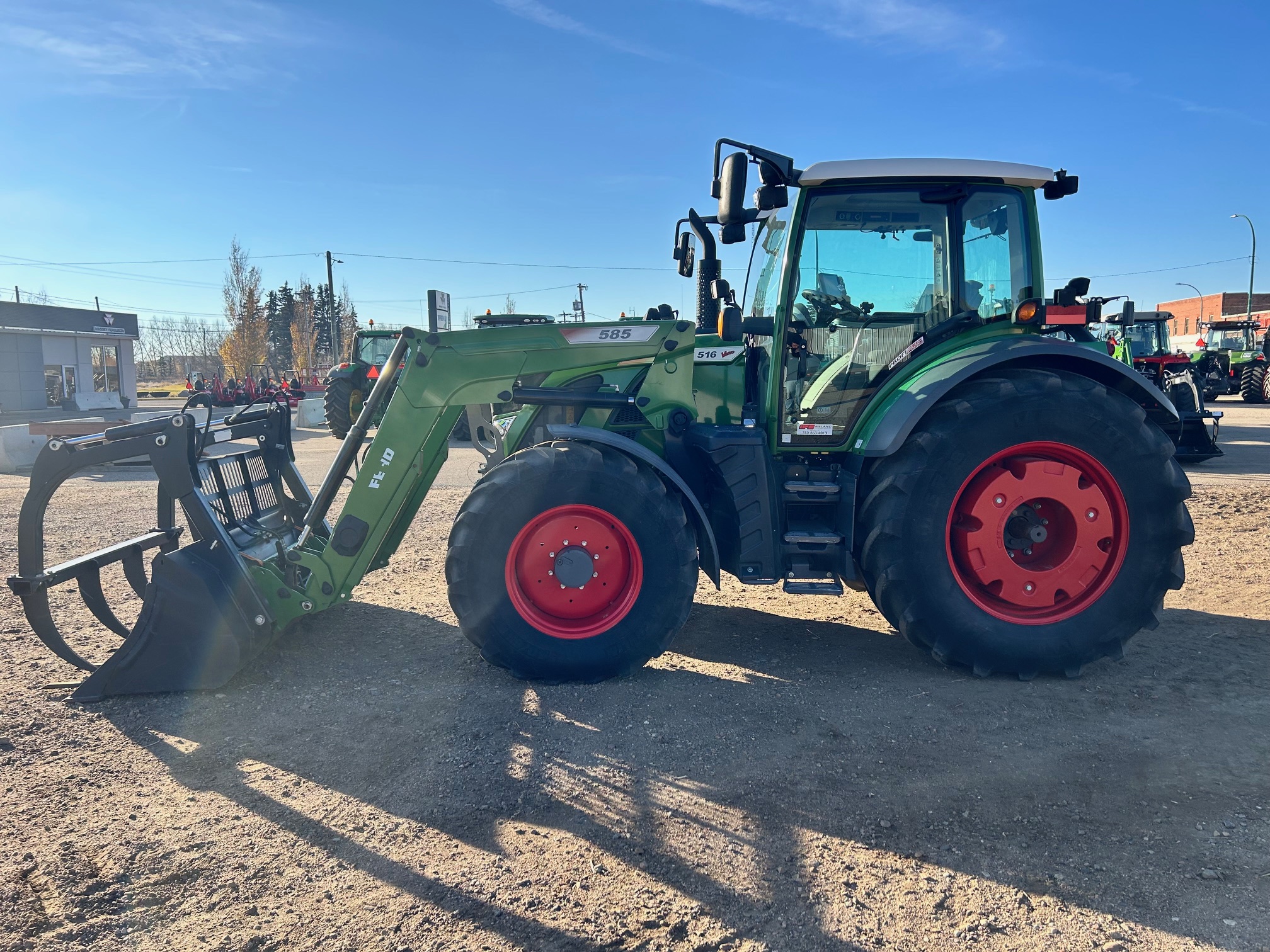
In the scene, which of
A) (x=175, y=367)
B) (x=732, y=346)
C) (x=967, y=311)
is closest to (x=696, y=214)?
(x=732, y=346)

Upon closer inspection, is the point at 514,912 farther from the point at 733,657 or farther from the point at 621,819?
the point at 733,657

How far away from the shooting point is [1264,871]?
253 cm

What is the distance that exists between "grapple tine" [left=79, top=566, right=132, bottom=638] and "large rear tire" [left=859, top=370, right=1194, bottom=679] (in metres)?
3.85

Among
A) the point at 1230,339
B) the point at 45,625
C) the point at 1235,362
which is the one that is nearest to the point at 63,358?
the point at 45,625

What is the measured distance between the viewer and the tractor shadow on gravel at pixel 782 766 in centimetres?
253

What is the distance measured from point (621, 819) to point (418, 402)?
7.64 ft

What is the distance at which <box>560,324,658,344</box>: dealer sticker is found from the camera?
14.2ft

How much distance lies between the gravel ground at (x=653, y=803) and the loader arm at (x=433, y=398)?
2.09 feet

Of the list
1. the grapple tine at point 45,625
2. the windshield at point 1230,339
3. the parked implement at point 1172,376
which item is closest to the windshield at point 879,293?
the grapple tine at point 45,625

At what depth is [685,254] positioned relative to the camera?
207 inches

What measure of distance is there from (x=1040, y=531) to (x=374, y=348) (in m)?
15.3

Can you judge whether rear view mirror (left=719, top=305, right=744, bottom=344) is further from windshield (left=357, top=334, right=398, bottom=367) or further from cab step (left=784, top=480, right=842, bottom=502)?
windshield (left=357, top=334, right=398, bottom=367)

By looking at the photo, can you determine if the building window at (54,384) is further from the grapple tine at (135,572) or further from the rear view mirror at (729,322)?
the rear view mirror at (729,322)

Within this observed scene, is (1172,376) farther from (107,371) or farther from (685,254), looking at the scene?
(107,371)
